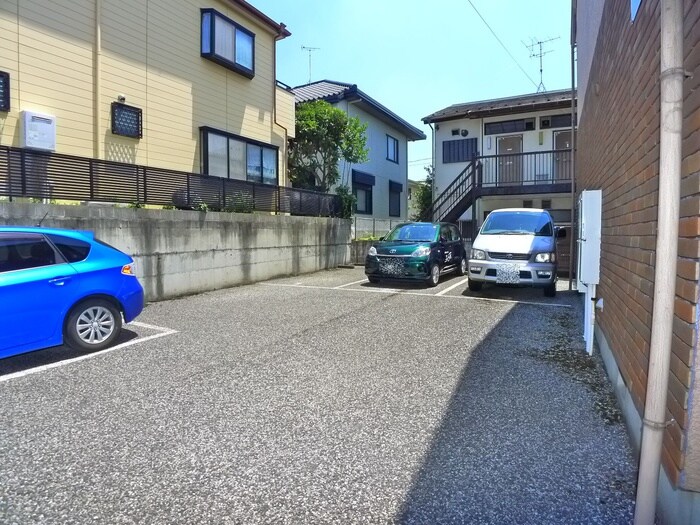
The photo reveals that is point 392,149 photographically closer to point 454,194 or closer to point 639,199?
point 454,194

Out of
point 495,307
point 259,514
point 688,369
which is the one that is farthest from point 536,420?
point 495,307

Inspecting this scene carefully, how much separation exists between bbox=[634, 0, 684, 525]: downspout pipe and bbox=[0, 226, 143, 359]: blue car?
16.7 ft

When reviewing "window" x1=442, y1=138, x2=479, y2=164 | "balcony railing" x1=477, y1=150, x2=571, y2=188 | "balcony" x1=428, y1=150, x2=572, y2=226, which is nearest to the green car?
"balcony" x1=428, y1=150, x2=572, y2=226

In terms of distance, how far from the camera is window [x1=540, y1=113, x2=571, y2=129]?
17000 millimetres

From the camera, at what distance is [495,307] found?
7.90m

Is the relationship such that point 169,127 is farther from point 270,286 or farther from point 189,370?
point 189,370

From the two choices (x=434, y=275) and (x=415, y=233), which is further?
(x=415, y=233)

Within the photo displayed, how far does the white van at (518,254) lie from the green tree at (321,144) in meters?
7.18

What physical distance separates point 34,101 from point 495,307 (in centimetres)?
905

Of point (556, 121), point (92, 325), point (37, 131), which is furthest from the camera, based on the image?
point (556, 121)

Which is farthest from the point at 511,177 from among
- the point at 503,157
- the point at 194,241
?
the point at 194,241

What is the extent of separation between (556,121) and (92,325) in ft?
56.3

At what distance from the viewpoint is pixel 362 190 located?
2002 centimetres

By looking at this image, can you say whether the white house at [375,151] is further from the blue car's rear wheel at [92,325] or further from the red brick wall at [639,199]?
the blue car's rear wheel at [92,325]
